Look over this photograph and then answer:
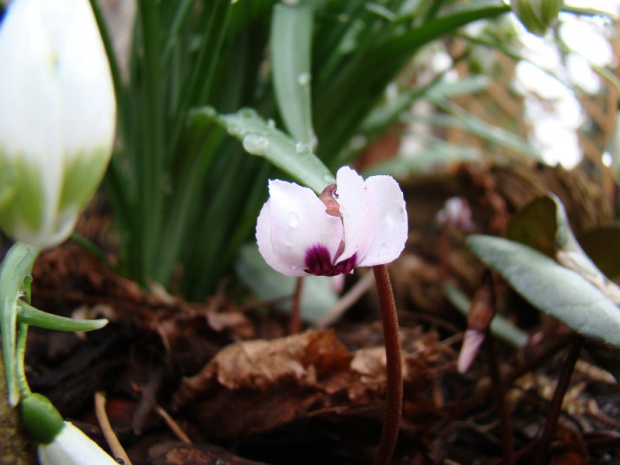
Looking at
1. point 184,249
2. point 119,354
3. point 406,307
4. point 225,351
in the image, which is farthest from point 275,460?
point 406,307

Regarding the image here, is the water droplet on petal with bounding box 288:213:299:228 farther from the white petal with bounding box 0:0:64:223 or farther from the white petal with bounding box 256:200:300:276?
the white petal with bounding box 0:0:64:223

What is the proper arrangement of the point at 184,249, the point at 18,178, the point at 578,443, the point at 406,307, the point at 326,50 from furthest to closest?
the point at 406,307
the point at 184,249
the point at 326,50
the point at 578,443
the point at 18,178

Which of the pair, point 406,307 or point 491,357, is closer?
point 491,357

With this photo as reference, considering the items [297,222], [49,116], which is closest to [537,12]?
[297,222]

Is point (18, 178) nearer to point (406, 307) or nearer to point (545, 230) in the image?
point (545, 230)

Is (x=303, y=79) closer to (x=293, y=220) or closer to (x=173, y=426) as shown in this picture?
(x=293, y=220)
